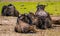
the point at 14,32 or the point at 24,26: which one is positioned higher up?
the point at 24,26

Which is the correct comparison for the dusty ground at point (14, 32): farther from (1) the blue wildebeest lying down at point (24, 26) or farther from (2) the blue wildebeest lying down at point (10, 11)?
(2) the blue wildebeest lying down at point (10, 11)

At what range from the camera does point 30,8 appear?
13773 millimetres

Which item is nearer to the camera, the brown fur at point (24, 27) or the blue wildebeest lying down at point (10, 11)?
the brown fur at point (24, 27)

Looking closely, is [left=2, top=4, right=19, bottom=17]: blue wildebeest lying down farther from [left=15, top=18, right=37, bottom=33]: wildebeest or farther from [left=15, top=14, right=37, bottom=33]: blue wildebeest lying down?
[left=15, top=18, right=37, bottom=33]: wildebeest

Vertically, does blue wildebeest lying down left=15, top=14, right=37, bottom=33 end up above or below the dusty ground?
above

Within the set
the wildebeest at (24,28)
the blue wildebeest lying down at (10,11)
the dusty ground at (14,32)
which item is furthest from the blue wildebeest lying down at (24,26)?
the blue wildebeest lying down at (10,11)

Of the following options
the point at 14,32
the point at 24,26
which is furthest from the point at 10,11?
the point at 24,26

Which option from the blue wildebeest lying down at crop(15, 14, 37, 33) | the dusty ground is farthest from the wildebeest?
the dusty ground

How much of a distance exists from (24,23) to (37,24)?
2.25ft

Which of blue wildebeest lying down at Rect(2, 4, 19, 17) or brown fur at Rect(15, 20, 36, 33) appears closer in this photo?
brown fur at Rect(15, 20, 36, 33)

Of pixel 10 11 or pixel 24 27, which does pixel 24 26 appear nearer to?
pixel 24 27

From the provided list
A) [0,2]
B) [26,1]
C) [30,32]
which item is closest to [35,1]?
[26,1]

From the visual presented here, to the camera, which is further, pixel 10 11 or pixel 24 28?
A: pixel 10 11

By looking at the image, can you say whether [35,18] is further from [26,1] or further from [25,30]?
[26,1]
